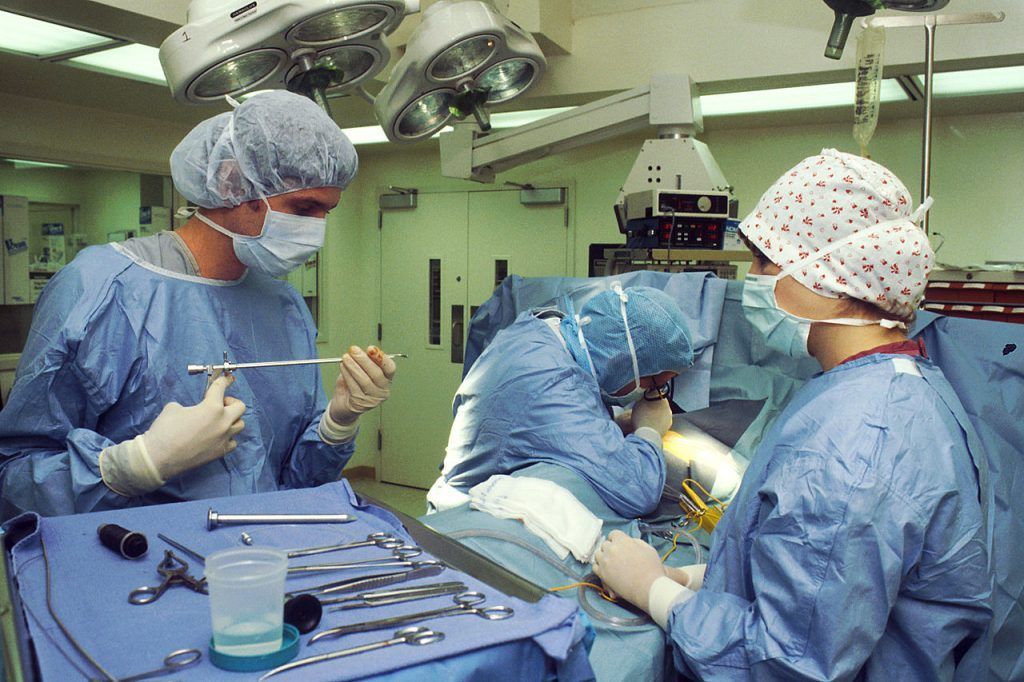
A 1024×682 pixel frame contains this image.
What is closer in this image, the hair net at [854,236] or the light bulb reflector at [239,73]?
the hair net at [854,236]

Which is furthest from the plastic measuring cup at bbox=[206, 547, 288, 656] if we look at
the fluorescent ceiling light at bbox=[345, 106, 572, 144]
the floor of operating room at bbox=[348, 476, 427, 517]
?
the floor of operating room at bbox=[348, 476, 427, 517]

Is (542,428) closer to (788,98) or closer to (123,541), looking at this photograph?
(123,541)

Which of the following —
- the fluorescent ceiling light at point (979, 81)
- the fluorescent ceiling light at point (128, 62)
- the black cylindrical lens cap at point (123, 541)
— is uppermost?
Result: the fluorescent ceiling light at point (128, 62)

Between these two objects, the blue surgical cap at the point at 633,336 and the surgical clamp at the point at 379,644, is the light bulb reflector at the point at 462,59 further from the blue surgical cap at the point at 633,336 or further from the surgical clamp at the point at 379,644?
the surgical clamp at the point at 379,644

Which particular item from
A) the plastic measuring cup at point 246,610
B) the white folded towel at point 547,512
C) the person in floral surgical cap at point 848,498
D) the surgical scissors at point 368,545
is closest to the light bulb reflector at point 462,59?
the person in floral surgical cap at point 848,498

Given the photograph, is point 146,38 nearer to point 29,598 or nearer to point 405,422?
point 29,598

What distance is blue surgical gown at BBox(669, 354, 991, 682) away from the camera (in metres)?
1.16

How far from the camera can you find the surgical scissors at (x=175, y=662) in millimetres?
677

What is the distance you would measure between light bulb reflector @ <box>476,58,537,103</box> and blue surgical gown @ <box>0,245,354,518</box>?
0.99m

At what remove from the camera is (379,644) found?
745mm

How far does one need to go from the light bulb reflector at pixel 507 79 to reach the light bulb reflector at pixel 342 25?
55 cm

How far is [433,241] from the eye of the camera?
5.28 metres

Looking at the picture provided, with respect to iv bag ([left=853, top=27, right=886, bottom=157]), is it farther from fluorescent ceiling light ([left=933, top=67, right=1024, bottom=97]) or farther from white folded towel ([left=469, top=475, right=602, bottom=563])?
white folded towel ([left=469, top=475, right=602, bottom=563])

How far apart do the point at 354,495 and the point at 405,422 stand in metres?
4.24
